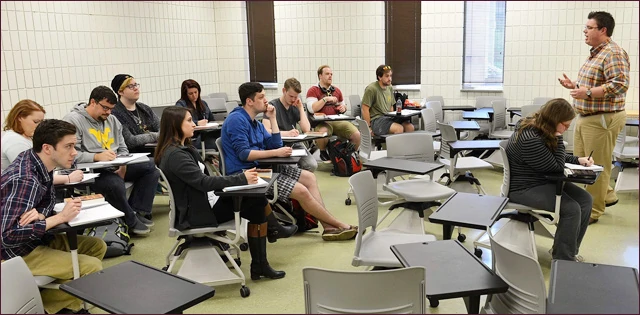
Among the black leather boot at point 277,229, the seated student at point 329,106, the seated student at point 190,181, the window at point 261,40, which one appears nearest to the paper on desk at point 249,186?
the seated student at point 190,181

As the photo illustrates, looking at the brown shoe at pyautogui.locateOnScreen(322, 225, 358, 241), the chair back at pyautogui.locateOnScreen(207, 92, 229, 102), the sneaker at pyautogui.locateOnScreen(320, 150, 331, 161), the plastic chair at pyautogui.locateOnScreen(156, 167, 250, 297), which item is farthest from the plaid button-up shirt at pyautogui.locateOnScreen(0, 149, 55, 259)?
the chair back at pyautogui.locateOnScreen(207, 92, 229, 102)

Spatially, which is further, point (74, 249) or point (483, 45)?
point (483, 45)

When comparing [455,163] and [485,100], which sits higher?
[485,100]

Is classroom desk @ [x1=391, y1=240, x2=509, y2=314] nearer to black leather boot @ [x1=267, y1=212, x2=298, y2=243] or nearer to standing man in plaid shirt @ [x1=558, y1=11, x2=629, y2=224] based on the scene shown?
black leather boot @ [x1=267, y1=212, x2=298, y2=243]

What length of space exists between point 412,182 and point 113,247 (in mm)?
2490

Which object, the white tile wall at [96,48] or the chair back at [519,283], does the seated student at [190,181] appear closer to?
the chair back at [519,283]

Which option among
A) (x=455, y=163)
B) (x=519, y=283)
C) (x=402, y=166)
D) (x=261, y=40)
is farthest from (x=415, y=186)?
(x=261, y=40)

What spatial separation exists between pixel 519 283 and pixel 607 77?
9.79 ft

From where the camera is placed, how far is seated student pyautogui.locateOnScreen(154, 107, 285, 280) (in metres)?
3.38

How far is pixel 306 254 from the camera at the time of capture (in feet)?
13.9

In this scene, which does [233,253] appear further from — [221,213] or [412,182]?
[412,182]

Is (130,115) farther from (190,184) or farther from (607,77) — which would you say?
(607,77)

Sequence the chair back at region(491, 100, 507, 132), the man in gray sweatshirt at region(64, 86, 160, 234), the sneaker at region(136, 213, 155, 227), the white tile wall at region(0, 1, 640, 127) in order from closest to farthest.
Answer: the man in gray sweatshirt at region(64, 86, 160, 234) → the sneaker at region(136, 213, 155, 227) → the white tile wall at region(0, 1, 640, 127) → the chair back at region(491, 100, 507, 132)

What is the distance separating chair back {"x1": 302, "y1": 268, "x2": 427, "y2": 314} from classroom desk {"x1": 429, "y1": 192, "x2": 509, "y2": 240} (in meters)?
0.82
